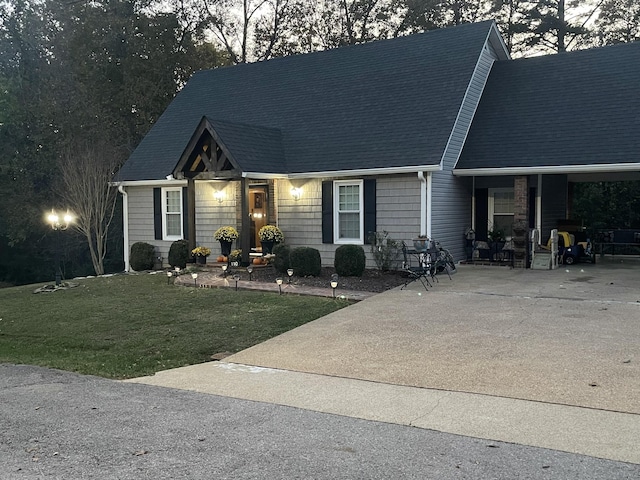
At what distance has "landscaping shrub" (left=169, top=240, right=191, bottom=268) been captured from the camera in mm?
16472

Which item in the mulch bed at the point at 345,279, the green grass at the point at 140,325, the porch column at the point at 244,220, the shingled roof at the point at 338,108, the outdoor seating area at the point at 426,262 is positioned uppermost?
the shingled roof at the point at 338,108

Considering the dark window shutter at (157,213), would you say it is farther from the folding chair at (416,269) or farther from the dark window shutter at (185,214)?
the folding chair at (416,269)

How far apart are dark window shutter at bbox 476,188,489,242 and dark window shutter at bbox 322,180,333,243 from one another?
4.11 meters

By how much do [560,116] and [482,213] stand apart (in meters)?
3.13

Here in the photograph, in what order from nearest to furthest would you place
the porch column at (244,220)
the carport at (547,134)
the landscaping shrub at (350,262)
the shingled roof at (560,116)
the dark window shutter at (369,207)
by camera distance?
the landscaping shrub at (350,262) → the shingled roof at (560,116) → the carport at (547,134) → the dark window shutter at (369,207) → the porch column at (244,220)

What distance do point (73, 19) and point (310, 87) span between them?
1722 cm

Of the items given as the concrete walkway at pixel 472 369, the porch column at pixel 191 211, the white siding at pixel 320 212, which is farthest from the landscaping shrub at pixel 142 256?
the concrete walkway at pixel 472 369

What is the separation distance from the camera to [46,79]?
94.8 ft

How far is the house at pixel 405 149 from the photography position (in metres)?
14.2

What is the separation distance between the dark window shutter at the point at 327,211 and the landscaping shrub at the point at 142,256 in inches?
226

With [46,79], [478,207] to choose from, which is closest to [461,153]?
[478,207]

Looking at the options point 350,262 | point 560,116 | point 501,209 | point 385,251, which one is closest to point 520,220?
point 501,209

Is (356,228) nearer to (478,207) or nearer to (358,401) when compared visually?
(478,207)

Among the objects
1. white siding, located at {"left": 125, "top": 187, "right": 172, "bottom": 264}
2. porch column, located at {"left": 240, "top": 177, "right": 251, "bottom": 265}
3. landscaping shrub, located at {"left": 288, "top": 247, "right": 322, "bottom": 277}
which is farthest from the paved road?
white siding, located at {"left": 125, "top": 187, "right": 172, "bottom": 264}
